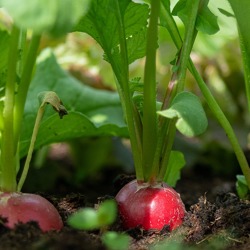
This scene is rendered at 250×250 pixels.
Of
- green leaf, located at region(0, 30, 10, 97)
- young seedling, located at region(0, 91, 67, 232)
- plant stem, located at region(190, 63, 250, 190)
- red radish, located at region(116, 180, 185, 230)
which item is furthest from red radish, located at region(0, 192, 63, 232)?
plant stem, located at region(190, 63, 250, 190)

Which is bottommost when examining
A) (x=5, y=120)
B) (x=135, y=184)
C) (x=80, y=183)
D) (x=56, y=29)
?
(x=80, y=183)

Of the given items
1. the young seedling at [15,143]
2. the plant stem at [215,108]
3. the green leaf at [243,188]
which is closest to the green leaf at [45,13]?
the young seedling at [15,143]

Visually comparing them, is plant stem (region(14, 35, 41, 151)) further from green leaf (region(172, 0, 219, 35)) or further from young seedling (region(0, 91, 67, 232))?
green leaf (region(172, 0, 219, 35))

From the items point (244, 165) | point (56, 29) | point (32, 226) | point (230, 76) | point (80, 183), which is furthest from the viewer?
point (230, 76)

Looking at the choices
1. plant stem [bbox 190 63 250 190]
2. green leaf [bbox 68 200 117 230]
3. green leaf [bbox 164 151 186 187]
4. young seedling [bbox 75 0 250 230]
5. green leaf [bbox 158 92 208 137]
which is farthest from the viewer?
green leaf [bbox 164 151 186 187]

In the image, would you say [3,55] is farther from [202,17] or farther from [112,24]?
[202,17]

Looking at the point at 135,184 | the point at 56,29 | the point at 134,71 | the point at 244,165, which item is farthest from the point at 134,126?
the point at 134,71

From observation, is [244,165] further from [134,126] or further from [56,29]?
[56,29]

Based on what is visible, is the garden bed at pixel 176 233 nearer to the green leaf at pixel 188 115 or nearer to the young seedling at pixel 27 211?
the young seedling at pixel 27 211
